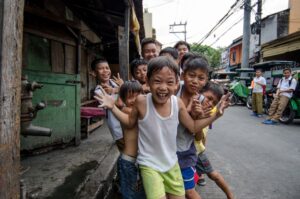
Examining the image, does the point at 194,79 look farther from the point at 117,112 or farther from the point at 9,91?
the point at 9,91

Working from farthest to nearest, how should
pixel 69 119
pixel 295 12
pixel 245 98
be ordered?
pixel 295 12, pixel 245 98, pixel 69 119

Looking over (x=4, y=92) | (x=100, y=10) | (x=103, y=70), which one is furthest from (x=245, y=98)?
(x=4, y=92)

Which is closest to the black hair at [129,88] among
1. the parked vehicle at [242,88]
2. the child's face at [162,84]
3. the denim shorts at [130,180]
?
the child's face at [162,84]

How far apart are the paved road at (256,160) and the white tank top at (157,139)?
1598 mm

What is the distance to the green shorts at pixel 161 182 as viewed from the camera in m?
1.94

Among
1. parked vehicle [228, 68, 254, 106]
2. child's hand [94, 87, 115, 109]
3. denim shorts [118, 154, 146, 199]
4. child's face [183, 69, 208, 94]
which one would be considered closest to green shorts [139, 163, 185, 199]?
denim shorts [118, 154, 146, 199]

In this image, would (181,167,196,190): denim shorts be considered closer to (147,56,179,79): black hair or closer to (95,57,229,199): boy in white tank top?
(95,57,229,199): boy in white tank top

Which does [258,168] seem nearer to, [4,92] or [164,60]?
[164,60]

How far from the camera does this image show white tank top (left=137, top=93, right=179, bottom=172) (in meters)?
2.01

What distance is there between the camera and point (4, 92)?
4.90 feet

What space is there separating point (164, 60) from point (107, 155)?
106 inches

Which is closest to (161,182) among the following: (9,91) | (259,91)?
(9,91)

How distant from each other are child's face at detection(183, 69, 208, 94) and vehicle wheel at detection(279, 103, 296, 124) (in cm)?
730

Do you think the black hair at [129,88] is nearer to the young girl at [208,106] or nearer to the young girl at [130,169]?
the young girl at [130,169]
